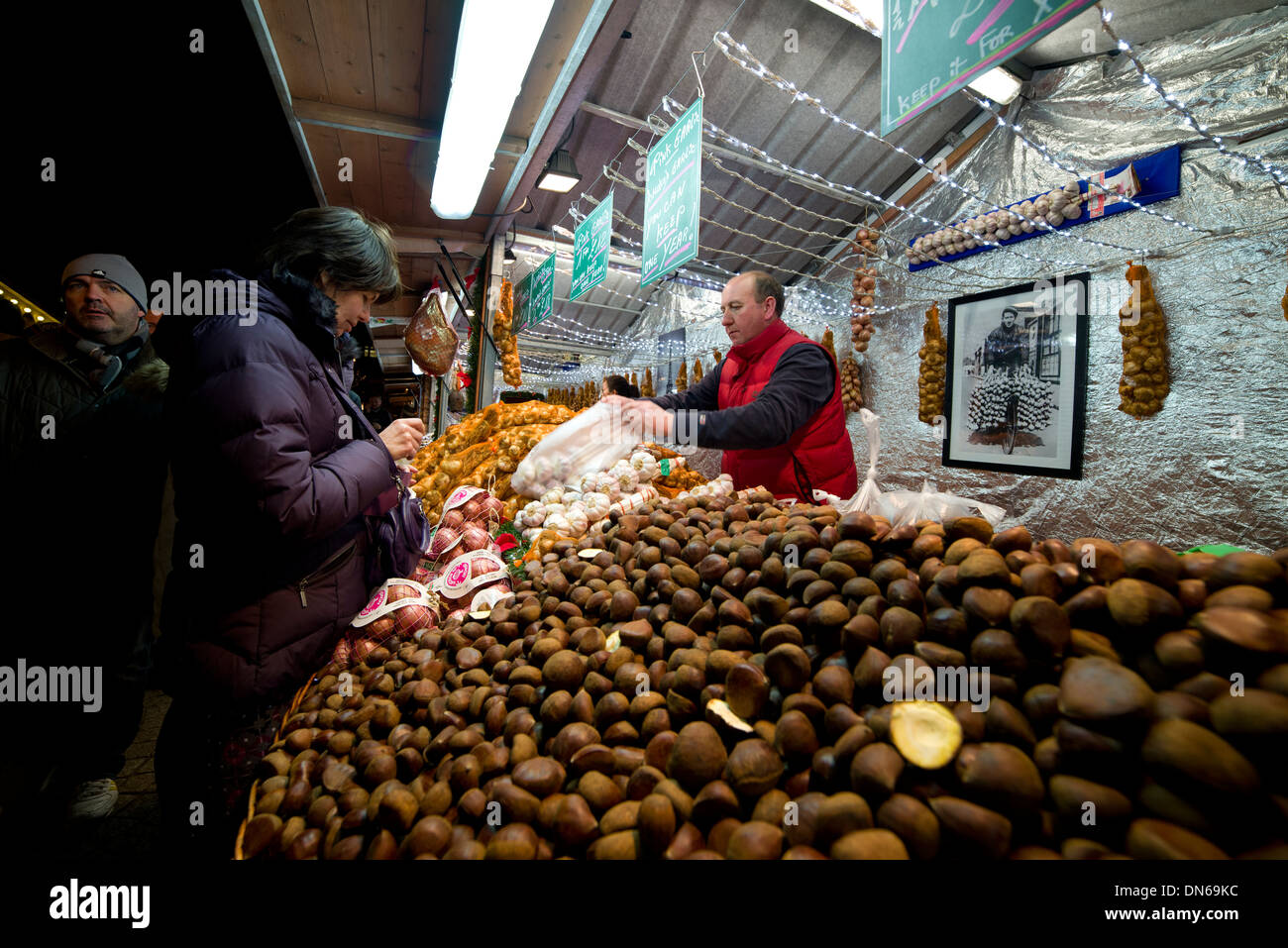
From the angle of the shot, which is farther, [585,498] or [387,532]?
[585,498]

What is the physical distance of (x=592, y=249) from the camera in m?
4.27

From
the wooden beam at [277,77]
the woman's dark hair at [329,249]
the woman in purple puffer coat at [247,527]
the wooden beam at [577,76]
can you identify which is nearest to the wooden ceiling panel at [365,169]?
the wooden beam at [277,77]

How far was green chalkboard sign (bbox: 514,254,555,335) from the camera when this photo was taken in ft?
16.4

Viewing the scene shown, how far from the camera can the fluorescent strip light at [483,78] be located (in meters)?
2.14

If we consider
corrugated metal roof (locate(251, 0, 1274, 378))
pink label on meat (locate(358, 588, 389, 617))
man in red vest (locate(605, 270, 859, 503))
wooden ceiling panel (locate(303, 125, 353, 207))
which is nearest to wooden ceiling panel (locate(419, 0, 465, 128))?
corrugated metal roof (locate(251, 0, 1274, 378))

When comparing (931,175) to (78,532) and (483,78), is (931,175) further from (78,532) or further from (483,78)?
(78,532)

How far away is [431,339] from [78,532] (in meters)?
2.82

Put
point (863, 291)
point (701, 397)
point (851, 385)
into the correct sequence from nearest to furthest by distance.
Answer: point (701, 397)
point (863, 291)
point (851, 385)

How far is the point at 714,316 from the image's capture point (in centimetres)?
659

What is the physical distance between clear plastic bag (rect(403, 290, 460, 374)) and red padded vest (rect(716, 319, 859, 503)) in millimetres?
3102

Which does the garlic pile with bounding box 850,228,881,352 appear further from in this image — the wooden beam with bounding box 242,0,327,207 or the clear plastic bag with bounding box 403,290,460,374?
the wooden beam with bounding box 242,0,327,207

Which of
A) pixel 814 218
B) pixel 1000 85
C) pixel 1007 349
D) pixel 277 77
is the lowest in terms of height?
pixel 1007 349

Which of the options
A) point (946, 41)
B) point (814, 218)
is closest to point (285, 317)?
point (946, 41)

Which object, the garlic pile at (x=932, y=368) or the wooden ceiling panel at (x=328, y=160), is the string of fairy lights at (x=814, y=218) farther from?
the wooden ceiling panel at (x=328, y=160)
